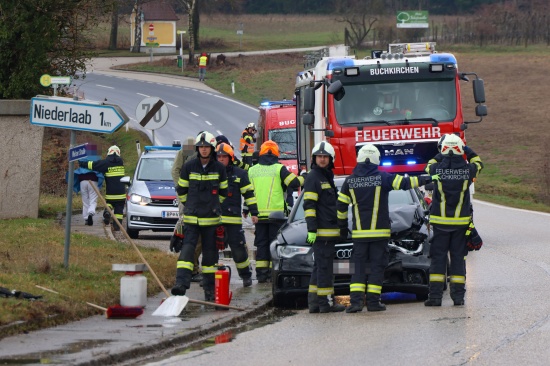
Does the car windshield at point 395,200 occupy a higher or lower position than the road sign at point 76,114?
lower

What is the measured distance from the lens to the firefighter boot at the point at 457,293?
13172 millimetres

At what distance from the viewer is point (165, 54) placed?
8412 centimetres

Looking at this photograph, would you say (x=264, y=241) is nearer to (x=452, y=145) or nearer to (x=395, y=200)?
(x=395, y=200)

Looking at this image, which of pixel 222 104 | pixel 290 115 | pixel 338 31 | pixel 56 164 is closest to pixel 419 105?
pixel 290 115

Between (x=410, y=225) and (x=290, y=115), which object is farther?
(x=290, y=115)

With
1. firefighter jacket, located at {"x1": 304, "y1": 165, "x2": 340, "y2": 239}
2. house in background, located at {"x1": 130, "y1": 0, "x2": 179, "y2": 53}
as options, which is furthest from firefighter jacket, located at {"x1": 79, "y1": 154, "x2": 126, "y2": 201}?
house in background, located at {"x1": 130, "y1": 0, "x2": 179, "y2": 53}

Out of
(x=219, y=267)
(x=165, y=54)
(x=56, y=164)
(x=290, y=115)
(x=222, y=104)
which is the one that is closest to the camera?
(x=219, y=267)

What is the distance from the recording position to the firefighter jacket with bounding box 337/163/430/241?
1305 cm

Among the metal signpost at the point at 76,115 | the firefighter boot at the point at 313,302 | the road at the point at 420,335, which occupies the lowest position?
the road at the point at 420,335

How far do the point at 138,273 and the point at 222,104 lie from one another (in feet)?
142

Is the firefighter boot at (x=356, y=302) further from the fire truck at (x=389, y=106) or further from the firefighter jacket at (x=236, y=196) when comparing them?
the fire truck at (x=389, y=106)

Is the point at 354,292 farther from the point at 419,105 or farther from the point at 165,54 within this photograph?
the point at 165,54

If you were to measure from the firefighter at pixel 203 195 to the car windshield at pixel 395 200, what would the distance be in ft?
4.86

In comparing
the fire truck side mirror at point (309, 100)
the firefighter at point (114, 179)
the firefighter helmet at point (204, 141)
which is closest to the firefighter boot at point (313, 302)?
the firefighter helmet at point (204, 141)
